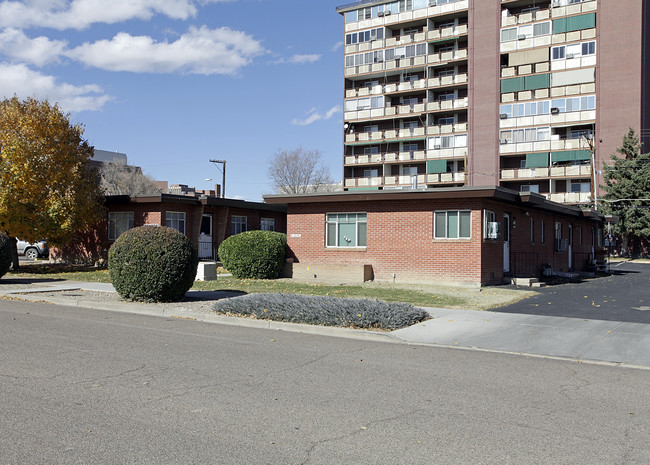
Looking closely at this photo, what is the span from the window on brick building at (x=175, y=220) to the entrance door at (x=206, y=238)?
136 centimetres

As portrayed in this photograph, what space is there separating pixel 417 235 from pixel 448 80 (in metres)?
45.0

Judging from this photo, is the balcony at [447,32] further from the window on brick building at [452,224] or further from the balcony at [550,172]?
the window on brick building at [452,224]

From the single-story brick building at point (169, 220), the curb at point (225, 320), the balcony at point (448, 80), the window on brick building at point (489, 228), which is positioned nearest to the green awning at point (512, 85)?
the balcony at point (448, 80)

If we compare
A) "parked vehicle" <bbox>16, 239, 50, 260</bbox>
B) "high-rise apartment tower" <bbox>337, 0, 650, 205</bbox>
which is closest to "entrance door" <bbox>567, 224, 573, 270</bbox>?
"high-rise apartment tower" <bbox>337, 0, 650, 205</bbox>

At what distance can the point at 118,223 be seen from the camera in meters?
30.8

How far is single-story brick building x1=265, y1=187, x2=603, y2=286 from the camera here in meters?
20.3

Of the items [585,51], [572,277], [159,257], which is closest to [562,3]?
[585,51]

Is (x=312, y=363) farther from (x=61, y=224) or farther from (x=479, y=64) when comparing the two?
(x=479, y=64)

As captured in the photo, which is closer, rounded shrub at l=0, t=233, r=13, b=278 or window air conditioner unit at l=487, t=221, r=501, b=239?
rounded shrub at l=0, t=233, r=13, b=278

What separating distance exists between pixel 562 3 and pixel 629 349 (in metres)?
55.4

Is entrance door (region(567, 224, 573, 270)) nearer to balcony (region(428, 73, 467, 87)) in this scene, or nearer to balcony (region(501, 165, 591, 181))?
balcony (region(501, 165, 591, 181))

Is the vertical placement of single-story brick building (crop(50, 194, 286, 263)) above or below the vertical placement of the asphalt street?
above

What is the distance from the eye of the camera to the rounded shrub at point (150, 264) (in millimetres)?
14617

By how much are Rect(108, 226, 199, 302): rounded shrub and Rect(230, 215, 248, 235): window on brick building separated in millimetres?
18338
